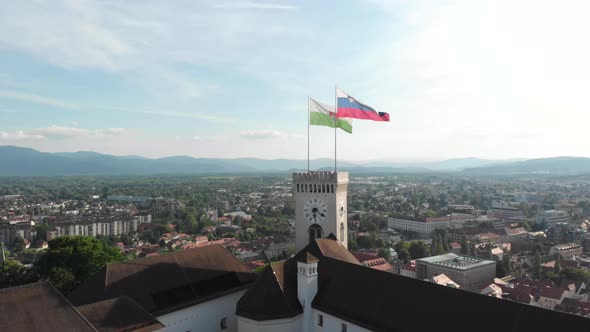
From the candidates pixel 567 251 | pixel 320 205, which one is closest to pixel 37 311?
pixel 320 205

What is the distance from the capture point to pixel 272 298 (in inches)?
846

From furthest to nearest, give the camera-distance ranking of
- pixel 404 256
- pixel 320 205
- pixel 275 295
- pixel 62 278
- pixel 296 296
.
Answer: pixel 404 256, pixel 62 278, pixel 320 205, pixel 296 296, pixel 275 295

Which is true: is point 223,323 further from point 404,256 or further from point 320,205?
point 404,256

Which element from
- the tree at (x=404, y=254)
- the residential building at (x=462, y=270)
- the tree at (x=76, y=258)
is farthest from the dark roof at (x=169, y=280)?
the tree at (x=404, y=254)

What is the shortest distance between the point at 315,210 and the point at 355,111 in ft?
24.3

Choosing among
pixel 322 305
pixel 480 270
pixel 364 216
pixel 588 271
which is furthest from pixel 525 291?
pixel 364 216

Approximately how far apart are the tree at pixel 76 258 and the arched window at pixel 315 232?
14966 mm

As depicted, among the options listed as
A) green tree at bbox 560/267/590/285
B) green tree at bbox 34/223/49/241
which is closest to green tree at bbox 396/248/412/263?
green tree at bbox 560/267/590/285

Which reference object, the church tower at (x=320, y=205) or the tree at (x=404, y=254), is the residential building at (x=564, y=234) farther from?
the church tower at (x=320, y=205)

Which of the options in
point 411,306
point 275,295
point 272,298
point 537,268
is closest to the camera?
point 411,306

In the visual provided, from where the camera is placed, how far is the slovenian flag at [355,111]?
30125 millimetres

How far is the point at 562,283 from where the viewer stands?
68.9 m

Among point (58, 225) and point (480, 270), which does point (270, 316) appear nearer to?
point (480, 270)

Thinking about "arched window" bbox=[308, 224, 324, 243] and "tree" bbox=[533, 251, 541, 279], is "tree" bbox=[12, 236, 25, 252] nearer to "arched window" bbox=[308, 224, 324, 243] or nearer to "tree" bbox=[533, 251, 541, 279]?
"arched window" bbox=[308, 224, 324, 243]
